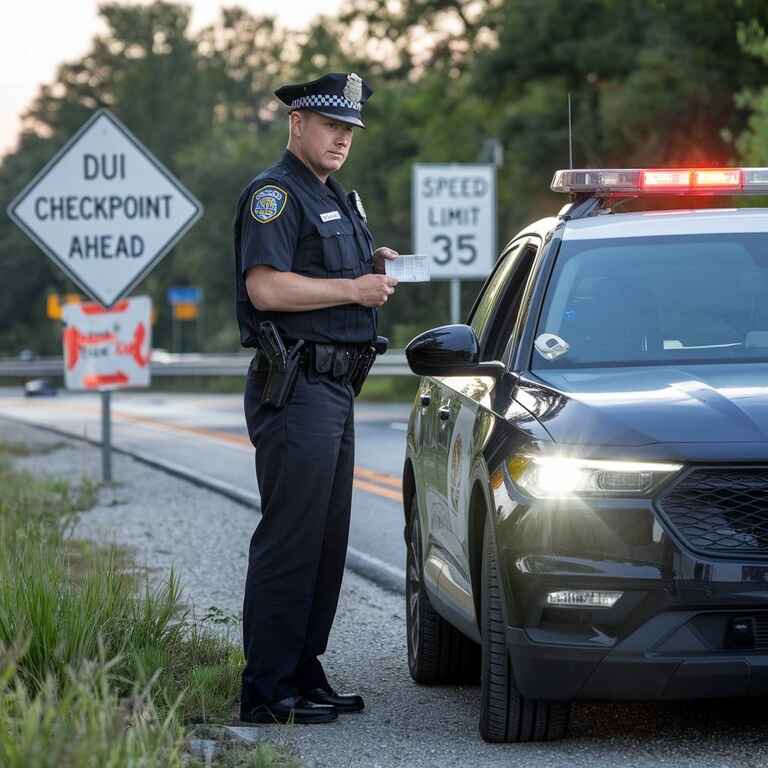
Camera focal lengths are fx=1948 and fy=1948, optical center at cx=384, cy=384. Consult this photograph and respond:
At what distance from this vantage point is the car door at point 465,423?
6.09 meters

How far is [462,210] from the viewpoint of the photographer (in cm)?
2295

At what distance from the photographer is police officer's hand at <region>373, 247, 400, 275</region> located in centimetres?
637

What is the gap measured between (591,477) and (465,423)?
113cm

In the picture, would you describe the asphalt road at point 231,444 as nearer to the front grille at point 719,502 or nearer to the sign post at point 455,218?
the sign post at point 455,218

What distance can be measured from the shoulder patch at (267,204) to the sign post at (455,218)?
51.9ft

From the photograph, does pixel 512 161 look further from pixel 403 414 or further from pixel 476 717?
pixel 476 717

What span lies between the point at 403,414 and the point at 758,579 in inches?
882

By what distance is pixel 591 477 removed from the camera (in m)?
5.20

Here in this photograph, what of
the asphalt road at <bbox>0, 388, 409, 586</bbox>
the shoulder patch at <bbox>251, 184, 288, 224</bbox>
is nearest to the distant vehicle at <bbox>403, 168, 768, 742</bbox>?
the shoulder patch at <bbox>251, 184, 288, 224</bbox>

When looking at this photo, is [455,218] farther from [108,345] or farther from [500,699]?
[500,699]

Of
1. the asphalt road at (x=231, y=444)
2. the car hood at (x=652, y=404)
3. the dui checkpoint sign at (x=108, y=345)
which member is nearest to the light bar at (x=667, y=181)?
the car hood at (x=652, y=404)

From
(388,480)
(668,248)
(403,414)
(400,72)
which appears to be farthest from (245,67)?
(668,248)

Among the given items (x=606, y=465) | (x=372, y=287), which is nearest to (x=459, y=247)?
(x=372, y=287)

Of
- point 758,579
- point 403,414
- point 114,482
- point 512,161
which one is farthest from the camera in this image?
point 512,161
